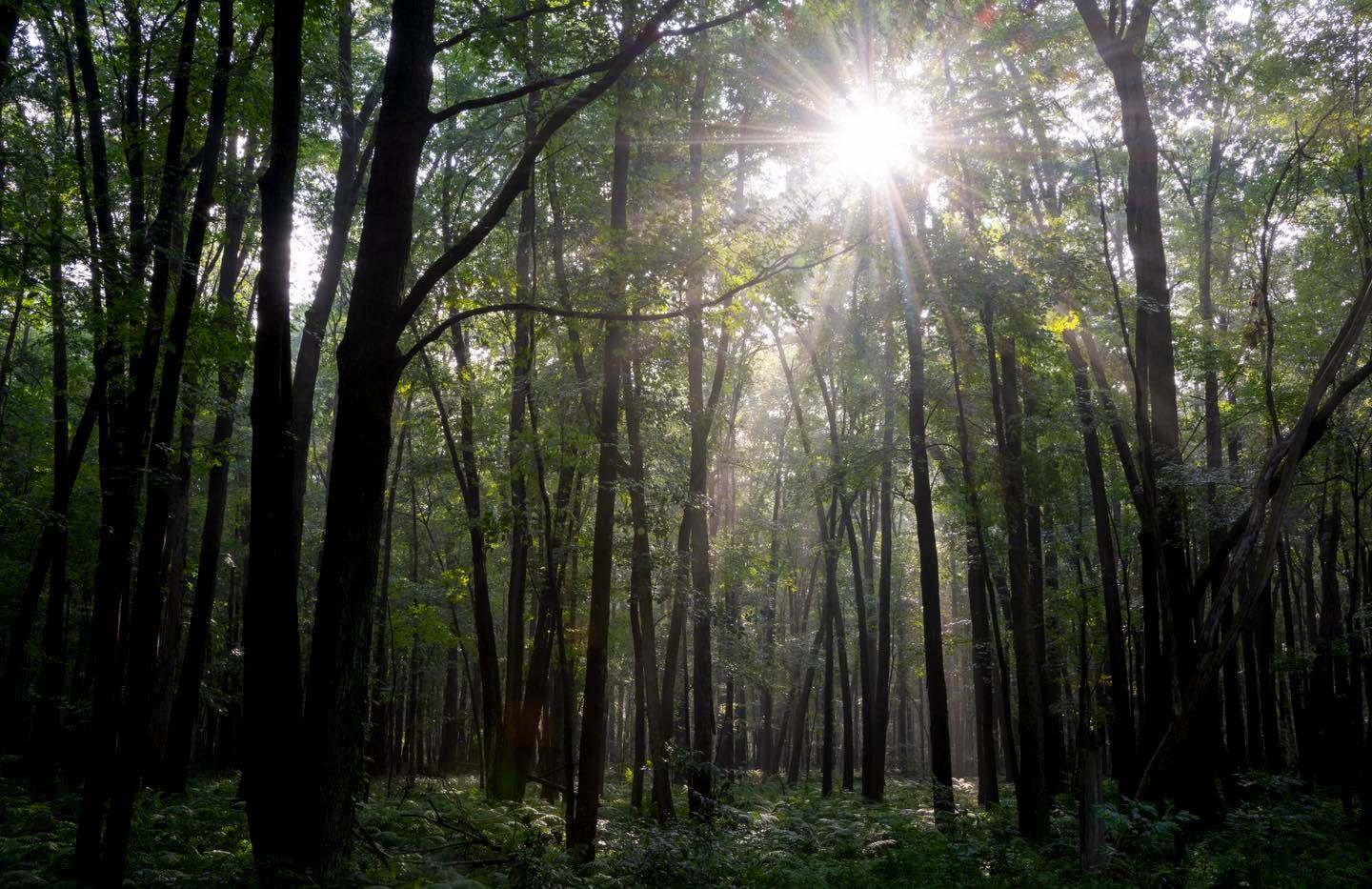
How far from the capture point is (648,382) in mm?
14281

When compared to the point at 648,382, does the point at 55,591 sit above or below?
below

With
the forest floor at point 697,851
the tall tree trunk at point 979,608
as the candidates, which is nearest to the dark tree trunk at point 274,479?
the forest floor at point 697,851

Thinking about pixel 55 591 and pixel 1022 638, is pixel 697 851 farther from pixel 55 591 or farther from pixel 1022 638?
→ pixel 55 591

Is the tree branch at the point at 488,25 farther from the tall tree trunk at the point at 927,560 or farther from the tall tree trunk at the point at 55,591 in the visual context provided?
the tall tree trunk at the point at 927,560

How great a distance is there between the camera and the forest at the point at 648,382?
602 cm

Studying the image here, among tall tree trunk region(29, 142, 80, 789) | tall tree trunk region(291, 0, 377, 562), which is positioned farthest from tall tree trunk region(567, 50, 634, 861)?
tall tree trunk region(29, 142, 80, 789)

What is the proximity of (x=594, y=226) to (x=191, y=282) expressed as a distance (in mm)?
6508

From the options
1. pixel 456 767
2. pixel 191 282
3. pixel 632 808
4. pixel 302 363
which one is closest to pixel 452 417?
pixel 302 363

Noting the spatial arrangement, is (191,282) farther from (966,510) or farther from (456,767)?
(456,767)

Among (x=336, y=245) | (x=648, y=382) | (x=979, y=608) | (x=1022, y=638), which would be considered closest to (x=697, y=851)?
(x=1022, y=638)

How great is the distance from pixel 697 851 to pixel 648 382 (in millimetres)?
7358

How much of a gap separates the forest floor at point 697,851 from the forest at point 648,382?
0.34 ft

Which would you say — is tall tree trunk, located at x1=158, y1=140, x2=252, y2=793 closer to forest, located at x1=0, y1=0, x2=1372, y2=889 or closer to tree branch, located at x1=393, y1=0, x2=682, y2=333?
forest, located at x1=0, y1=0, x2=1372, y2=889

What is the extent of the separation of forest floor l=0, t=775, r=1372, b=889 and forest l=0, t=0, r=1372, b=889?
0.34 feet
